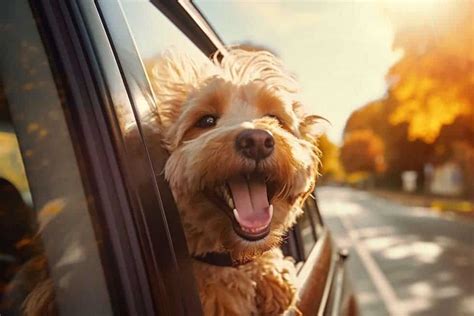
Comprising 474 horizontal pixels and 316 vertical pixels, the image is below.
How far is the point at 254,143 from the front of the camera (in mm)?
2043

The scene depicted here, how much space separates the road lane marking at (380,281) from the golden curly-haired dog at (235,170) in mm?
8934

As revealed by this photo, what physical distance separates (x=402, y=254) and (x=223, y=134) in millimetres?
17665

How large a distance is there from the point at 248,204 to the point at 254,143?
141mm

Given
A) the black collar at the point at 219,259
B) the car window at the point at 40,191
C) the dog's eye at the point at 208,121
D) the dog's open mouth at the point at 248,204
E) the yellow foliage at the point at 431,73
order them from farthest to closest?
the yellow foliage at the point at 431,73 < the dog's eye at the point at 208,121 < the black collar at the point at 219,259 < the dog's open mouth at the point at 248,204 < the car window at the point at 40,191

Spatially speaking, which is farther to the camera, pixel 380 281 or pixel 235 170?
pixel 380 281

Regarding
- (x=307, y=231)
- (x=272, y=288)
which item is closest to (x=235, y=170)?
(x=272, y=288)

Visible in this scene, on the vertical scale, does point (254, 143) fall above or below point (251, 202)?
above

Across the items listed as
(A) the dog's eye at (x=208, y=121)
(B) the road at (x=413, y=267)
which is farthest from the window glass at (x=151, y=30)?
(B) the road at (x=413, y=267)

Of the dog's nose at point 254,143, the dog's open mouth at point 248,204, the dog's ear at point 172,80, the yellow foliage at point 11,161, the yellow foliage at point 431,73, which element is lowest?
the dog's open mouth at point 248,204

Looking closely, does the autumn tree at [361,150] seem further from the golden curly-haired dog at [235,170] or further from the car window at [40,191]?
the car window at [40,191]

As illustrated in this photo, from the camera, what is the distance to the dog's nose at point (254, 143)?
204 cm

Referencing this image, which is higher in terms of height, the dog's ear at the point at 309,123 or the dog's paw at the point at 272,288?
the dog's ear at the point at 309,123

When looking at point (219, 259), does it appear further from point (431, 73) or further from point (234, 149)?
point (431, 73)

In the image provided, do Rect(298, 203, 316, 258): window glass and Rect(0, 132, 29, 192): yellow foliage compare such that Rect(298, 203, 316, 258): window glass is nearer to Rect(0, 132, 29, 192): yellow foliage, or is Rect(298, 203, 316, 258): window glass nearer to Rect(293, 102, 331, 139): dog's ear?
Rect(293, 102, 331, 139): dog's ear
